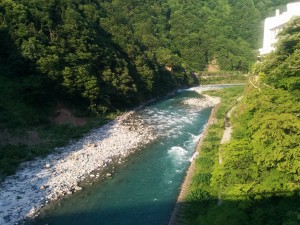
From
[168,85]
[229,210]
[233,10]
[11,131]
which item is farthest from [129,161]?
[233,10]

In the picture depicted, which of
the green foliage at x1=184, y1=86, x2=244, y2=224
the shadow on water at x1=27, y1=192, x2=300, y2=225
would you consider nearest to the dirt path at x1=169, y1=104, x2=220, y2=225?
the shadow on water at x1=27, y1=192, x2=300, y2=225

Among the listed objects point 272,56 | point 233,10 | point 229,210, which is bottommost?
point 229,210

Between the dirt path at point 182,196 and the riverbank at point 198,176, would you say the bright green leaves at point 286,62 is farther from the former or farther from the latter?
the dirt path at point 182,196

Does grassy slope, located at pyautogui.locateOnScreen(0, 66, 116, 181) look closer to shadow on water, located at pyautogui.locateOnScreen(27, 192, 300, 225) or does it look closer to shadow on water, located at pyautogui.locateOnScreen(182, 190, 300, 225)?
shadow on water, located at pyautogui.locateOnScreen(27, 192, 300, 225)

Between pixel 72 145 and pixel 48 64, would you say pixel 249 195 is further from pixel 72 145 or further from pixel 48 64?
pixel 48 64

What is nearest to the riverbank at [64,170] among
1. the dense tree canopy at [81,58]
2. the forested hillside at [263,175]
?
the dense tree canopy at [81,58]

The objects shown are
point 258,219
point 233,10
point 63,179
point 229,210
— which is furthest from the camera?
point 233,10

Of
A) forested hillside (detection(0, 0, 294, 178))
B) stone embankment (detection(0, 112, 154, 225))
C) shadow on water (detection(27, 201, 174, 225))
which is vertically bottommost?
shadow on water (detection(27, 201, 174, 225))
